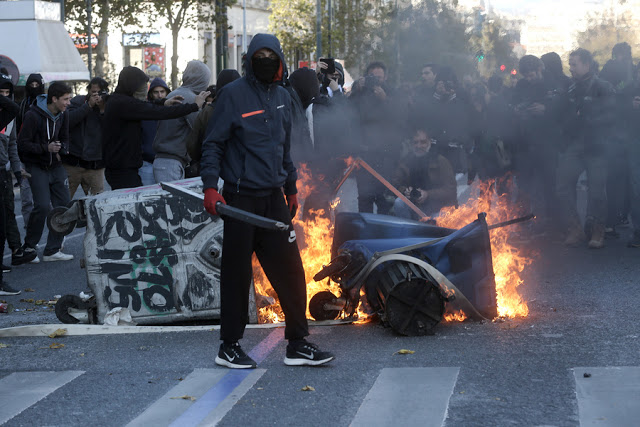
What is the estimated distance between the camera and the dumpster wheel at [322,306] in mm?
6602

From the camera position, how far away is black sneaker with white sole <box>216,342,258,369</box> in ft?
18.0

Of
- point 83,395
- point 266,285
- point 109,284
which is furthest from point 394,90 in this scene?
point 83,395

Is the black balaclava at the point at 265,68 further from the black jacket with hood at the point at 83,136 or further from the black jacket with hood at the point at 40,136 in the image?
the black jacket with hood at the point at 83,136

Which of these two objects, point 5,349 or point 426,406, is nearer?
point 426,406

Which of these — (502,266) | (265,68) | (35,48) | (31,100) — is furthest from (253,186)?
(35,48)

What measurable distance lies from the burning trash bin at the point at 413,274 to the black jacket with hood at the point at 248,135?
101cm

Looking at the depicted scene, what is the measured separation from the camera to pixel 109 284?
658 centimetres

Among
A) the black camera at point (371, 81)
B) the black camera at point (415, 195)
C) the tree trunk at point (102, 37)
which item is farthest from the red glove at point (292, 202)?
the tree trunk at point (102, 37)

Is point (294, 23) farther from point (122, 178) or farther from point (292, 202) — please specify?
point (292, 202)

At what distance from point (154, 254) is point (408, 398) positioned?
7.65 feet

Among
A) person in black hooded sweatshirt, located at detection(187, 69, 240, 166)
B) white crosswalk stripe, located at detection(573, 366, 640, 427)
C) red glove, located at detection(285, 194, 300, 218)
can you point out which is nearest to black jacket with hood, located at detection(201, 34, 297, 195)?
red glove, located at detection(285, 194, 300, 218)

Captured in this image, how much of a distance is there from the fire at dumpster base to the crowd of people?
1.06 meters

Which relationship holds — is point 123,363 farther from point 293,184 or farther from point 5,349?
point 293,184

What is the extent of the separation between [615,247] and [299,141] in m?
3.78
